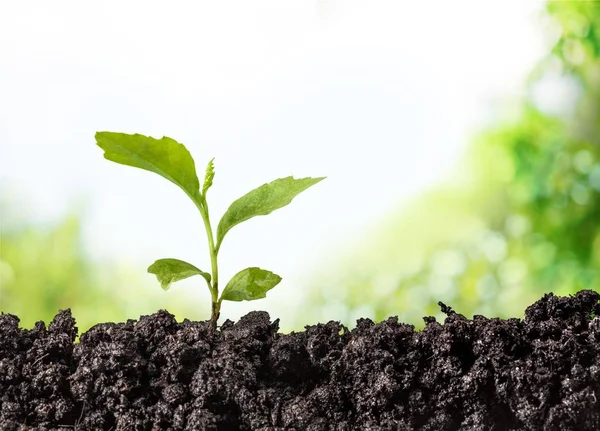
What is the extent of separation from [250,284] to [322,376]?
0.75ft

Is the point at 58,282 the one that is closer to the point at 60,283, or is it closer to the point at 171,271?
the point at 60,283

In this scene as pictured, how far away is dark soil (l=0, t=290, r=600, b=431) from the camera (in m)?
1.05

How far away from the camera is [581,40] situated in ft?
11.1

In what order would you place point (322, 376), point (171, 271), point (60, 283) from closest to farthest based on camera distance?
point (322, 376) < point (171, 271) < point (60, 283)

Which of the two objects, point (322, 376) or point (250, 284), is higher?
point (250, 284)

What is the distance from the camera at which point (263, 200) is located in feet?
4.21

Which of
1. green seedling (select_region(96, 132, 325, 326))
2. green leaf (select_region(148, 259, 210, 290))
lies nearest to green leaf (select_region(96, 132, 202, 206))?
green seedling (select_region(96, 132, 325, 326))

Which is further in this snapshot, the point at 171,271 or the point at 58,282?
the point at 58,282

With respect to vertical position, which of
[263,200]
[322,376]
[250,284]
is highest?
[263,200]

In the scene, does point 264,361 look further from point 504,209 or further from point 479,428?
point 504,209

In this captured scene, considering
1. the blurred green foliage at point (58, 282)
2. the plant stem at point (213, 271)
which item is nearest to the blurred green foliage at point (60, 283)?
the blurred green foliage at point (58, 282)

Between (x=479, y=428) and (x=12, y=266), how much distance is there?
2.63 m

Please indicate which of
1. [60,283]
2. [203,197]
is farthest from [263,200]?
[60,283]

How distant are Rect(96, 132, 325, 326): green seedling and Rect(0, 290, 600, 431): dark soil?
0.10 metres
